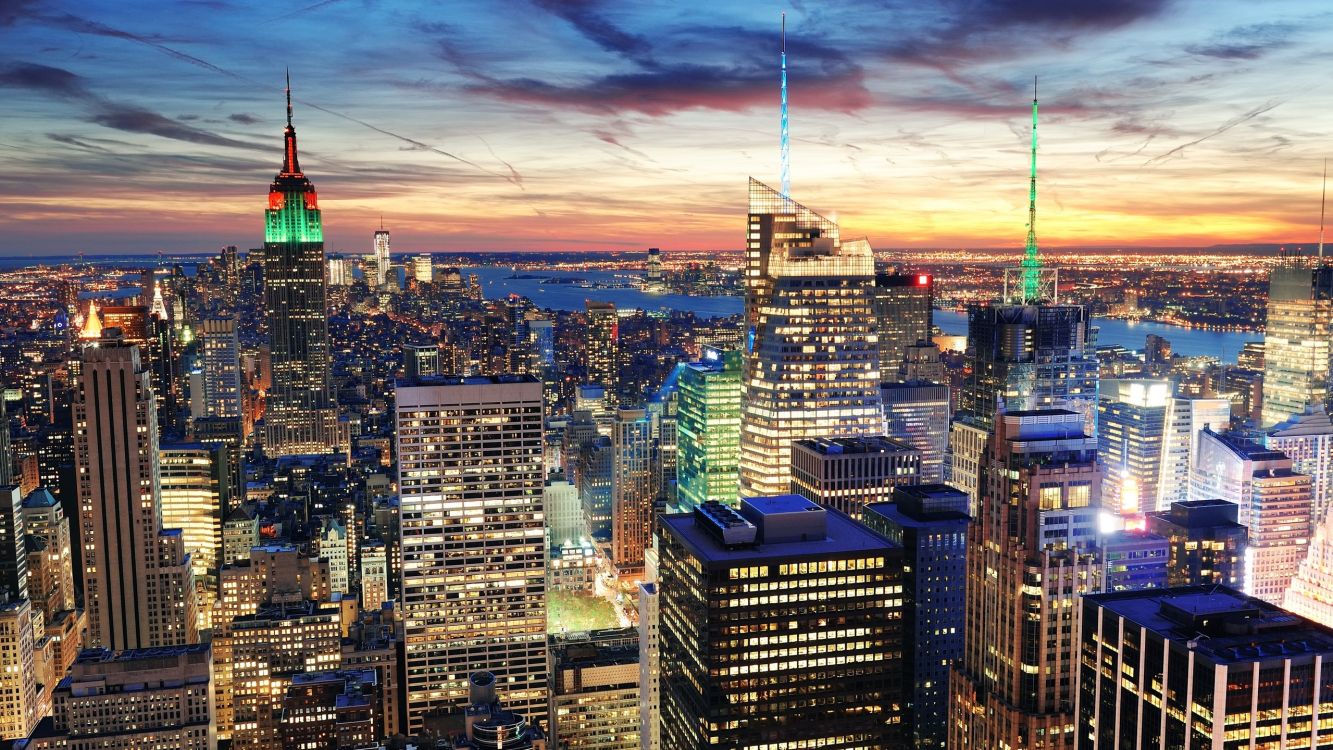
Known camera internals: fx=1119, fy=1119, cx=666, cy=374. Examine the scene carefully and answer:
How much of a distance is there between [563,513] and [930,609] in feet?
170

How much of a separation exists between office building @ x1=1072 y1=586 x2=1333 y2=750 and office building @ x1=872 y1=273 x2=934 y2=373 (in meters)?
75.5

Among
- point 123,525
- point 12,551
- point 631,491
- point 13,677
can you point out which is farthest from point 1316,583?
point 12,551

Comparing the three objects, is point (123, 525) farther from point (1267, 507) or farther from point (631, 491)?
point (1267, 507)

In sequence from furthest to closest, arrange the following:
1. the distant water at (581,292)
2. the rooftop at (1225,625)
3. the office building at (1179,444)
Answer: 1. the distant water at (581,292)
2. the office building at (1179,444)
3. the rooftop at (1225,625)

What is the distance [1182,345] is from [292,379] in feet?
336

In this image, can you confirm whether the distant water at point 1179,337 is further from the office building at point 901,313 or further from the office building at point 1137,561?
the office building at point 1137,561

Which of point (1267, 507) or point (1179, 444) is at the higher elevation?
point (1179, 444)

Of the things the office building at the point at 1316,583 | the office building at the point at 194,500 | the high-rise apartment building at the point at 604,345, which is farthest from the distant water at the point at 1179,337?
the office building at the point at 194,500

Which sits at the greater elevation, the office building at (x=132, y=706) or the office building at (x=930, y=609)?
the office building at (x=930, y=609)

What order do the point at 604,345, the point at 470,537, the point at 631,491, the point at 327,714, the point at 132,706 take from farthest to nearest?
the point at 604,345 → the point at 631,491 → the point at 470,537 → the point at 327,714 → the point at 132,706

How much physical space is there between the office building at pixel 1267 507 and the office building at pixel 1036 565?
125ft

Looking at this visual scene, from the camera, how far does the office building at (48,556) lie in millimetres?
75812

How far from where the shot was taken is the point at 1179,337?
87.7 meters

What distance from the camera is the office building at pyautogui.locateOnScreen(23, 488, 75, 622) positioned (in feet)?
249
